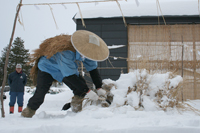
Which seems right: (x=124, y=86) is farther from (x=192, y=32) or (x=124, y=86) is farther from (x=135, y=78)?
(x=192, y=32)

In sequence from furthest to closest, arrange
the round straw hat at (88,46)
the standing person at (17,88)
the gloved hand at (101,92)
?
Result: the standing person at (17,88) < the gloved hand at (101,92) < the round straw hat at (88,46)

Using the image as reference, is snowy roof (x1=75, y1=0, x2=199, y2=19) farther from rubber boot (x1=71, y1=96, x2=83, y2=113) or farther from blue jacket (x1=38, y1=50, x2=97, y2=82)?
rubber boot (x1=71, y1=96, x2=83, y2=113)

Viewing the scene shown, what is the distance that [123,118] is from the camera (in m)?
1.61

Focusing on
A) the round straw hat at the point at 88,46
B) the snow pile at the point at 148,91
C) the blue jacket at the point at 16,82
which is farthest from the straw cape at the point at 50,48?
the blue jacket at the point at 16,82

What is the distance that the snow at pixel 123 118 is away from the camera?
1.26 meters

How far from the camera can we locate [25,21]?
1.95m

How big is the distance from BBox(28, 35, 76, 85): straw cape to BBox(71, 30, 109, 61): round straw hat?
0.49ft

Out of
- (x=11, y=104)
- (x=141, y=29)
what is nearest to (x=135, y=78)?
(x=11, y=104)

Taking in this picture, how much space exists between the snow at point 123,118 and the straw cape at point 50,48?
66cm

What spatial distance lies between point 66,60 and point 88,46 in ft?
0.96

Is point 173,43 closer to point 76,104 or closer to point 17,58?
point 76,104

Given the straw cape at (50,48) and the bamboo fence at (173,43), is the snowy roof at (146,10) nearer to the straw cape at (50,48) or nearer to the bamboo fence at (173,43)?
the bamboo fence at (173,43)

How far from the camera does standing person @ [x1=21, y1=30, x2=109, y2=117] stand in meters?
1.99

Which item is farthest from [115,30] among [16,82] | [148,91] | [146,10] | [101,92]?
Answer: [148,91]
